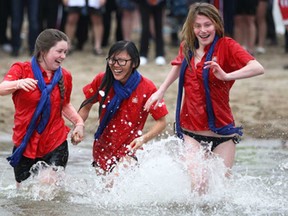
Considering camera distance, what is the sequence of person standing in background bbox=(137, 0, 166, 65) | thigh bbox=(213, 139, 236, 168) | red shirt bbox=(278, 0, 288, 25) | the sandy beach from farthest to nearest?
person standing in background bbox=(137, 0, 166, 65) < red shirt bbox=(278, 0, 288, 25) < the sandy beach < thigh bbox=(213, 139, 236, 168)

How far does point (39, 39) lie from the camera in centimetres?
743

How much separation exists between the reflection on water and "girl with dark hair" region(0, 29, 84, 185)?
0.25 metres

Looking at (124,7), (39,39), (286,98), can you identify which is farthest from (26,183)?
(124,7)

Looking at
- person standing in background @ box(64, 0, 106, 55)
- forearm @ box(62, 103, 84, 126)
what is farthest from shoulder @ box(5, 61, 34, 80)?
person standing in background @ box(64, 0, 106, 55)

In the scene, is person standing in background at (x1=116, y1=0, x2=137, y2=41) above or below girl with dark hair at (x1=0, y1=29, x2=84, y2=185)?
below

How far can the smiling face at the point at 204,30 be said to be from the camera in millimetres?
7367

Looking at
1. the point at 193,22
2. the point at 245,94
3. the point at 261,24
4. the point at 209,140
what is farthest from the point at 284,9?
the point at 209,140

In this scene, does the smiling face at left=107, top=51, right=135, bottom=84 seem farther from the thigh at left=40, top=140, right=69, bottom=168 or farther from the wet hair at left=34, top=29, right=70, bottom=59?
the thigh at left=40, top=140, right=69, bottom=168

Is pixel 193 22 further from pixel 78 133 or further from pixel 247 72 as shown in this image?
pixel 78 133

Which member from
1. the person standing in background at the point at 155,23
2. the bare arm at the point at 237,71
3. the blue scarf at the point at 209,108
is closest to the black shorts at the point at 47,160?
the blue scarf at the point at 209,108

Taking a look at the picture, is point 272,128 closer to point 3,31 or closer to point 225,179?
point 225,179

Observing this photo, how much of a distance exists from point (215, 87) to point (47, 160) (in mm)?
1407

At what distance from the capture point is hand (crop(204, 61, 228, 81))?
278 inches

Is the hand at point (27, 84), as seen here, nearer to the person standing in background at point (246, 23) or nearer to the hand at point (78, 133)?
the hand at point (78, 133)
